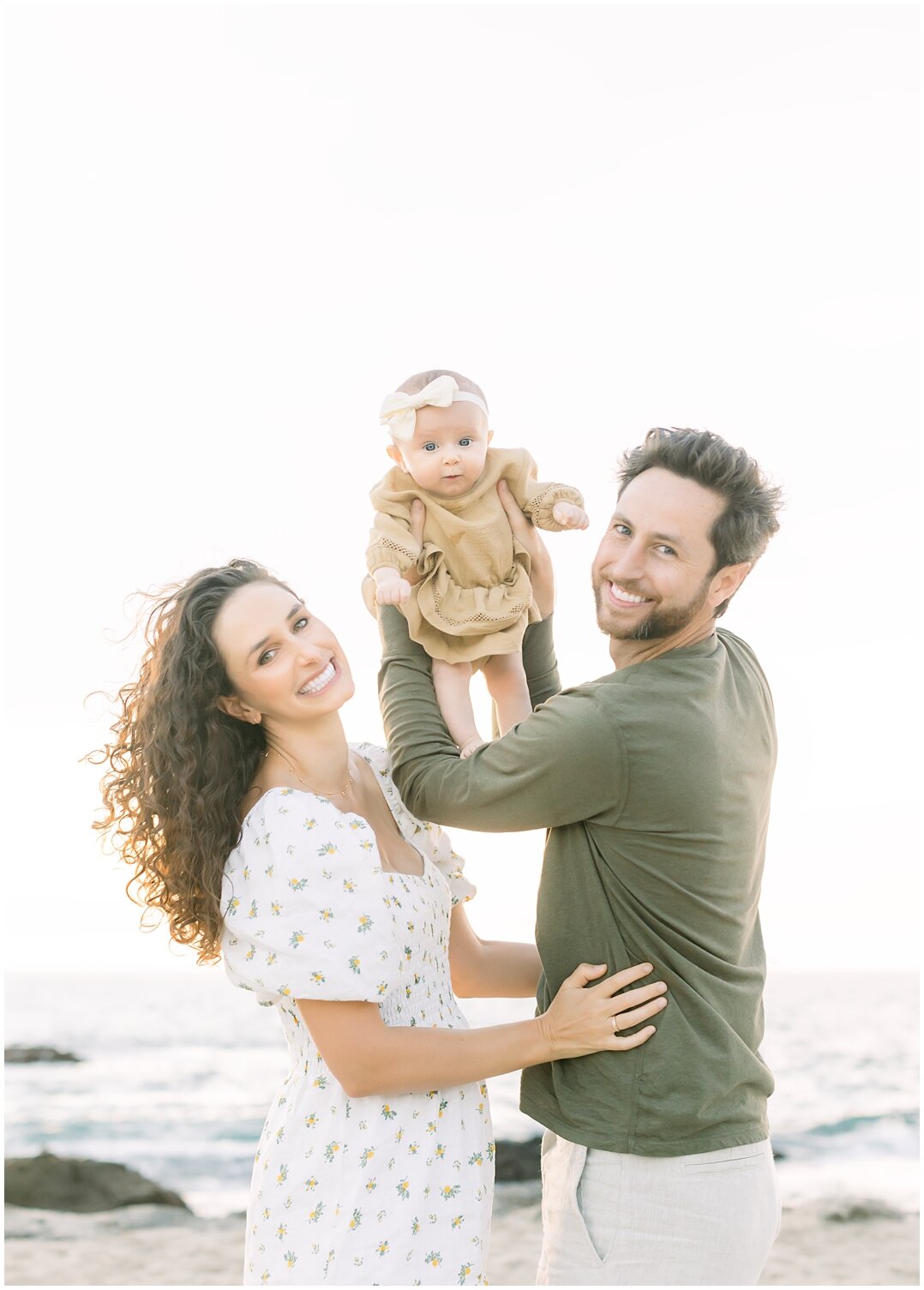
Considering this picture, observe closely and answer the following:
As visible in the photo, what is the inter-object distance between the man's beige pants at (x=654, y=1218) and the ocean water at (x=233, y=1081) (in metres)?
11.4

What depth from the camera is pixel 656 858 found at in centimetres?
295

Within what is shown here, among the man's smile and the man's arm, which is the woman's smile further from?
the man's smile

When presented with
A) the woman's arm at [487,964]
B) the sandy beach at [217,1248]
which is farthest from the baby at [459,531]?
the sandy beach at [217,1248]

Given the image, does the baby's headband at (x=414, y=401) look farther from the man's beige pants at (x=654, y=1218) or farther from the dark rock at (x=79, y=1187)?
the dark rock at (x=79, y=1187)

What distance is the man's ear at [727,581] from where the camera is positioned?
312 cm

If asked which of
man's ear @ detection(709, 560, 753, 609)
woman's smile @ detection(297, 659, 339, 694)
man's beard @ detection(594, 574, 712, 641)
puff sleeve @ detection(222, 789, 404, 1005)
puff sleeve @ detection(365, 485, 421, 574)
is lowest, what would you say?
puff sleeve @ detection(222, 789, 404, 1005)

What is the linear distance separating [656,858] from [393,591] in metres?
0.93

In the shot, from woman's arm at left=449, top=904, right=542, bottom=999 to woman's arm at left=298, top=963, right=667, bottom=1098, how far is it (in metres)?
0.58

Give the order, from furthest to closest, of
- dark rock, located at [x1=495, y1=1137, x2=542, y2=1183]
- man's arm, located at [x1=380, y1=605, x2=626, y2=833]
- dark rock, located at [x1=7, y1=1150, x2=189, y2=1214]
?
1. dark rock, located at [x1=495, y1=1137, x2=542, y2=1183]
2. dark rock, located at [x1=7, y1=1150, x2=189, y2=1214]
3. man's arm, located at [x1=380, y1=605, x2=626, y2=833]

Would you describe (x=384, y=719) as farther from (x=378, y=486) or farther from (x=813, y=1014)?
(x=813, y=1014)

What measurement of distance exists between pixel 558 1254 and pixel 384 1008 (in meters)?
0.73

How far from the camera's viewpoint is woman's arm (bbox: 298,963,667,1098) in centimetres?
288

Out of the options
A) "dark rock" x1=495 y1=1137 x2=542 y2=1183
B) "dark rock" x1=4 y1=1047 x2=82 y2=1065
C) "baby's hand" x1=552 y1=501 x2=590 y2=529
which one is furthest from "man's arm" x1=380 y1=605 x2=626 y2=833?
"dark rock" x1=4 y1=1047 x2=82 y2=1065

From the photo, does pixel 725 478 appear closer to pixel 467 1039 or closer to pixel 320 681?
pixel 320 681
